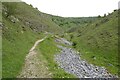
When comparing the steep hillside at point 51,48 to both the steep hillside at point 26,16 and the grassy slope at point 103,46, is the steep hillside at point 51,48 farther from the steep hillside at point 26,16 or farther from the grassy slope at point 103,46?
the steep hillside at point 26,16

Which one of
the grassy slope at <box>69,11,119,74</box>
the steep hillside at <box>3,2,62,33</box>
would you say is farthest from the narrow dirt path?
the steep hillside at <box>3,2,62,33</box>

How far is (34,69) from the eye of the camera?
4750 cm

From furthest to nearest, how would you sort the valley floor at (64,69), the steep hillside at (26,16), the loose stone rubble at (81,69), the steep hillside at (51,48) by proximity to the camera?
1. the steep hillside at (26,16)
2. the loose stone rubble at (81,69)
3. the steep hillside at (51,48)
4. the valley floor at (64,69)

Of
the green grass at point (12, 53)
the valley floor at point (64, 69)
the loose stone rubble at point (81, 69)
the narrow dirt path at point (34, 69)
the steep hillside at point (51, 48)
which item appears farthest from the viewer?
the loose stone rubble at point (81, 69)

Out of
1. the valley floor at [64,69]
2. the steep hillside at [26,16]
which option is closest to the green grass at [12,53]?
the valley floor at [64,69]

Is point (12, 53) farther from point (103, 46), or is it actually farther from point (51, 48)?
point (103, 46)

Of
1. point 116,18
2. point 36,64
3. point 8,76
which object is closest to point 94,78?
point 36,64

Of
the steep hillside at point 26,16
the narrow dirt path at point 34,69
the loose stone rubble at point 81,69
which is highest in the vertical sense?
the steep hillside at point 26,16

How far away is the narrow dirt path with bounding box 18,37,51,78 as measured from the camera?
44.3 m

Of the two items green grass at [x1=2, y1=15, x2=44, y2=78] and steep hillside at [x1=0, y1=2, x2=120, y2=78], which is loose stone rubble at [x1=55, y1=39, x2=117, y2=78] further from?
green grass at [x1=2, y1=15, x2=44, y2=78]

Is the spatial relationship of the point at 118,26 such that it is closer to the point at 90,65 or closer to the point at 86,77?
the point at 90,65

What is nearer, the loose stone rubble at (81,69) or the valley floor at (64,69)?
the valley floor at (64,69)

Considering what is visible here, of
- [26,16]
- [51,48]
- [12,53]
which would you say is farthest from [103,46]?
[26,16]

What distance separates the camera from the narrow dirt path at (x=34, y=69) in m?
44.3
